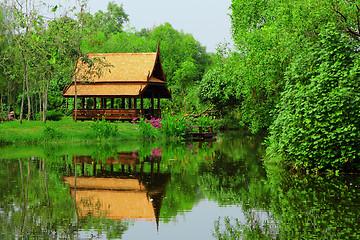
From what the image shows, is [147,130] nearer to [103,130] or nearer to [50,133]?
[103,130]

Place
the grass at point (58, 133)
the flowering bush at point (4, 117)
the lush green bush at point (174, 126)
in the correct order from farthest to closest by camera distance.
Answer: the lush green bush at point (174, 126), the flowering bush at point (4, 117), the grass at point (58, 133)

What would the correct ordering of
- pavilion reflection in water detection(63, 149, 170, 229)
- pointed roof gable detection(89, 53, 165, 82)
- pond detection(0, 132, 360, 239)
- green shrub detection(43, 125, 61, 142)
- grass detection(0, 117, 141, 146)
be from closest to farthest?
pond detection(0, 132, 360, 239) → pavilion reflection in water detection(63, 149, 170, 229) → grass detection(0, 117, 141, 146) → green shrub detection(43, 125, 61, 142) → pointed roof gable detection(89, 53, 165, 82)

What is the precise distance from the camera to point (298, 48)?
17.9 m

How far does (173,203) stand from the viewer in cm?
916

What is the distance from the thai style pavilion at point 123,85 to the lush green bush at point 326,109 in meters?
22.0

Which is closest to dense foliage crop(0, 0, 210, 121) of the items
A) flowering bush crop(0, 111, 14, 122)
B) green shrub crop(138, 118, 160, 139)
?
flowering bush crop(0, 111, 14, 122)

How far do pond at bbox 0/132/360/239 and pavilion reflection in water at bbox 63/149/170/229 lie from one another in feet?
0.06

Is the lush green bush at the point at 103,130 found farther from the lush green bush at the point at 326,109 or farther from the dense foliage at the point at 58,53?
the lush green bush at the point at 326,109

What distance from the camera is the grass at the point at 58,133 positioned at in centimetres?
2678

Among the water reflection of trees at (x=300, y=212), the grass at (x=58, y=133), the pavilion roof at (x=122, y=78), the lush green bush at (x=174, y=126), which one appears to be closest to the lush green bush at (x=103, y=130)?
the grass at (x=58, y=133)

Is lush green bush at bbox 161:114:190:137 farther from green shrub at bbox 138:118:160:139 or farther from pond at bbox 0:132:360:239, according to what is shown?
pond at bbox 0:132:360:239

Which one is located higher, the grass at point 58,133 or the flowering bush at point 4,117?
the flowering bush at point 4,117

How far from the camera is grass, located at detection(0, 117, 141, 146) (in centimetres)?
2678

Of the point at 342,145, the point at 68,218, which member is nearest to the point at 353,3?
the point at 342,145
